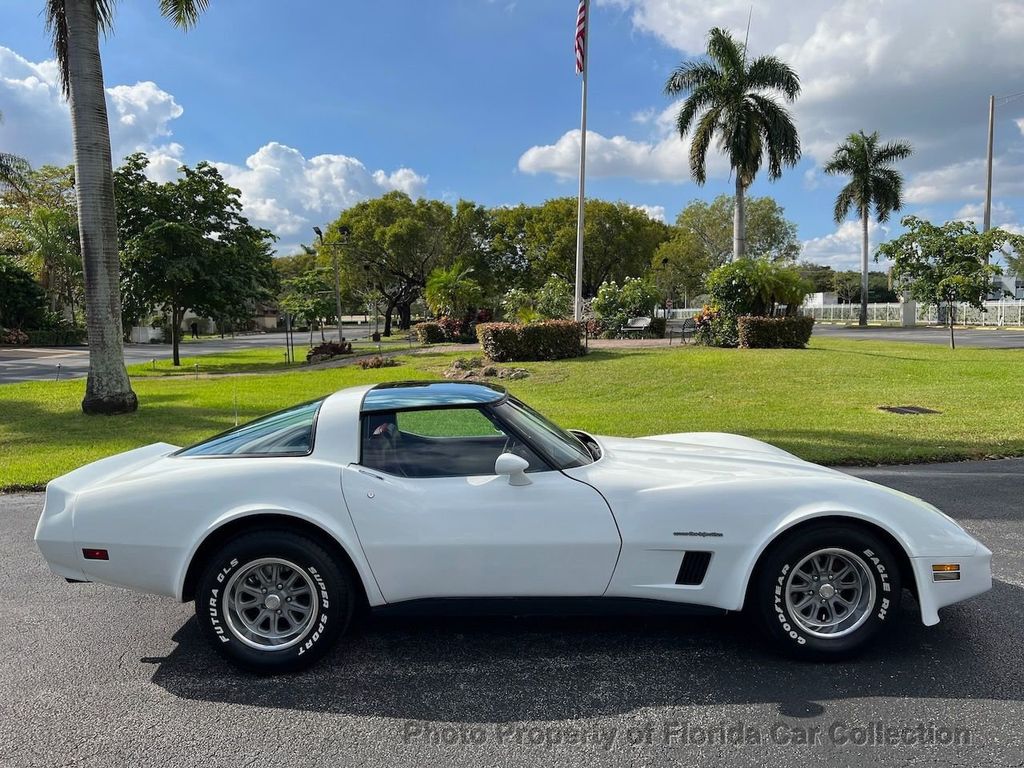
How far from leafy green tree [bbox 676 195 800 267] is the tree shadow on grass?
56.4 meters

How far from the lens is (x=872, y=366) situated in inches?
626

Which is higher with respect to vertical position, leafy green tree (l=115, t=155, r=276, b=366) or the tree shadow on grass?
leafy green tree (l=115, t=155, r=276, b=366)

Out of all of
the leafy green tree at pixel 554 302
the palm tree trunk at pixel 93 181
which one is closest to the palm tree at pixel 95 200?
the palm tree trunk at pixel 93 181

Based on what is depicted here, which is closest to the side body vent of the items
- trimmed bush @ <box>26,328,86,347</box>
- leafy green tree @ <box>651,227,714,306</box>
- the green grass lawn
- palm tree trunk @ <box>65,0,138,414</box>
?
the green grass lawn

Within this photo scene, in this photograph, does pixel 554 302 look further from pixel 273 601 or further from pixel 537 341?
pixel 273 601

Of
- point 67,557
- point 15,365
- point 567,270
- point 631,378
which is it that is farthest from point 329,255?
point 67,557

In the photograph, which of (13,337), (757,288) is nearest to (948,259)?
(757,288)

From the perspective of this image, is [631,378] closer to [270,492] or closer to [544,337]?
[544,337]

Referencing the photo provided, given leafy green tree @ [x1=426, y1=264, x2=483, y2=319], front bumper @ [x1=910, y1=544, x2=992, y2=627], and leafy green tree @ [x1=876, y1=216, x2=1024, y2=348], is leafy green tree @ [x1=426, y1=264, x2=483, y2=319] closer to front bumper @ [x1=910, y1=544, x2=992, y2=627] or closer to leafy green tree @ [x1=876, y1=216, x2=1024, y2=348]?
leafy green tree @ [x1=876, y1=216, x2=1024, y2=348]

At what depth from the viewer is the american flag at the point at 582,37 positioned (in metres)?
21.6

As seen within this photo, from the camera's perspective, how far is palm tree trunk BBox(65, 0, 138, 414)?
34.9 ft

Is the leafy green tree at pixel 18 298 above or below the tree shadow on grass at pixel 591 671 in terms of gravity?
above

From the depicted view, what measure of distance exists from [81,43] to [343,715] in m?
11.9

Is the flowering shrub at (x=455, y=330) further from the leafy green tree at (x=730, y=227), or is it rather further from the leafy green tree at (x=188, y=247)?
the leafy green tree at (x=730, y=227)
